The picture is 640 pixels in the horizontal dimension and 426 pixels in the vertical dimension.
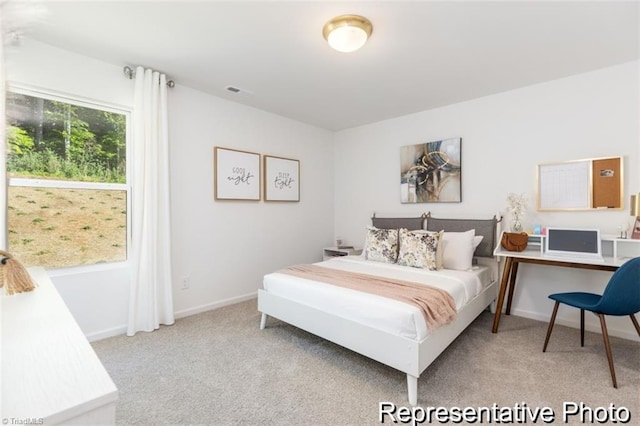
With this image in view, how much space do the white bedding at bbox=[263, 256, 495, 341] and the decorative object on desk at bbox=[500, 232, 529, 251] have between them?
366 millimetres

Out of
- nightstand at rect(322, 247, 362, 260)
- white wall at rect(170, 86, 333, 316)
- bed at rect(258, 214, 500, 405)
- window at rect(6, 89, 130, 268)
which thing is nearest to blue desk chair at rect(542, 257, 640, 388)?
bed at rect(258, 214, 500, 405)

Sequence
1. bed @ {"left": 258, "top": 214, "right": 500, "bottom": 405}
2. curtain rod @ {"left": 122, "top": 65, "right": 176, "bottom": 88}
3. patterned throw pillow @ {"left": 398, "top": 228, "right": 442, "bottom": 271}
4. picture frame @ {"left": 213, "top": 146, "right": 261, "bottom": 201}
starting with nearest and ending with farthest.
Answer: bed @ {"left": 258, "top": 214, "right": 500, "bottom": 405} < curtain rod @ {"left": 122, "top": 65, "right": 176, "bottom": 88} < patterned throw pillow @ {"left": 398, "top": 228, "right": 442, "bottom": 271} < picture frame @ {"left": 213, "top": 146, "right": 261, "bottom": 201}

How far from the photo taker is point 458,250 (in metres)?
2.94

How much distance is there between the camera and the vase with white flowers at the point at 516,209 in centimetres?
289

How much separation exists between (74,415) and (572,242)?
3287 mm

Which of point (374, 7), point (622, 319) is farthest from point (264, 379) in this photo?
point (622, 319)

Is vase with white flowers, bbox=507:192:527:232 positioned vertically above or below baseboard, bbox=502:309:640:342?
above

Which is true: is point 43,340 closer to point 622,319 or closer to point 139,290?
point 139,290

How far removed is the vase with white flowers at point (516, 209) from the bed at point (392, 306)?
24cm

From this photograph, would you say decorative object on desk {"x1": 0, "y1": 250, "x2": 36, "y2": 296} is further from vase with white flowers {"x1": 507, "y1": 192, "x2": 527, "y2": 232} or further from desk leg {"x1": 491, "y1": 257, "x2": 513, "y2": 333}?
vase with white flowers {"x1": 507, "y1": 192, "x2": 527, "y2": 232}

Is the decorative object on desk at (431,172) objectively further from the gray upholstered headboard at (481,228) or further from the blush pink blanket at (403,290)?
the blush pink blanket at (403,290)

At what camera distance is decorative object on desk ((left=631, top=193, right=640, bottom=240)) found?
220 cm

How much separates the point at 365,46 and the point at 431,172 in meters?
1.89

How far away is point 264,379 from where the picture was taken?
1.96 meters
